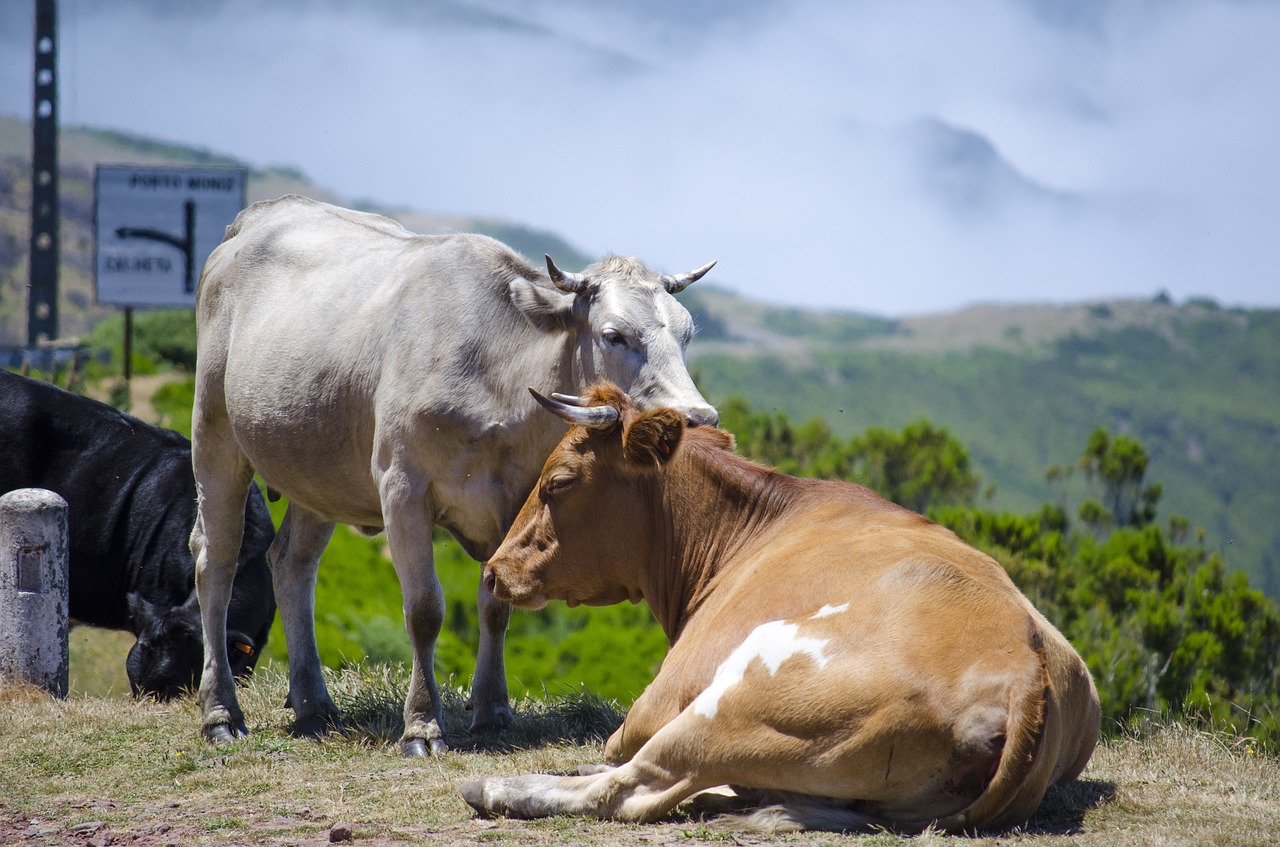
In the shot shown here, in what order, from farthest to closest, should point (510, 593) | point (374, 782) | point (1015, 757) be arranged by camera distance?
point (510, 593) → point (374, 782) → point (1015, 757)

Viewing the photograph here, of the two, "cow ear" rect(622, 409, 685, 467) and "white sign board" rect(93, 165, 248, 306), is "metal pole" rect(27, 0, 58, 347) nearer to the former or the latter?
"white sign board" rect(93, 165, 248, 306)

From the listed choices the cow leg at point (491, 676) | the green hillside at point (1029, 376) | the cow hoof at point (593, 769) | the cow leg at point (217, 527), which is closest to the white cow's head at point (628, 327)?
the cow leg at point (491, 676)

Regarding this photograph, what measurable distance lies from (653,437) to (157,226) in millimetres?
16649

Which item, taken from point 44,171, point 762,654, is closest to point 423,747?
point 762,654

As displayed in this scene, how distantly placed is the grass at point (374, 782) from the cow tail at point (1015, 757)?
10cm

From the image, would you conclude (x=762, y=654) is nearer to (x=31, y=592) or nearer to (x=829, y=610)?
(x=829, y=610)

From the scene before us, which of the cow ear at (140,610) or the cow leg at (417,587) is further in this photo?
the cow ear at (140,610)

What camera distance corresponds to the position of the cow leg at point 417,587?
579 cm

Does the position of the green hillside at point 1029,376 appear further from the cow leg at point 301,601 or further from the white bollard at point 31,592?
the white bollard at point 31,592

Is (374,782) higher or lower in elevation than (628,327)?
lower

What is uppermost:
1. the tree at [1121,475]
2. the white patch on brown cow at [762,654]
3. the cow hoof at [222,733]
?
the white patch on brown cow at [762,654]

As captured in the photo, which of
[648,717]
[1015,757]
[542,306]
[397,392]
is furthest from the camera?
[542,306]

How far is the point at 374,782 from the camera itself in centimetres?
507

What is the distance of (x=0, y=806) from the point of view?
190 inches
